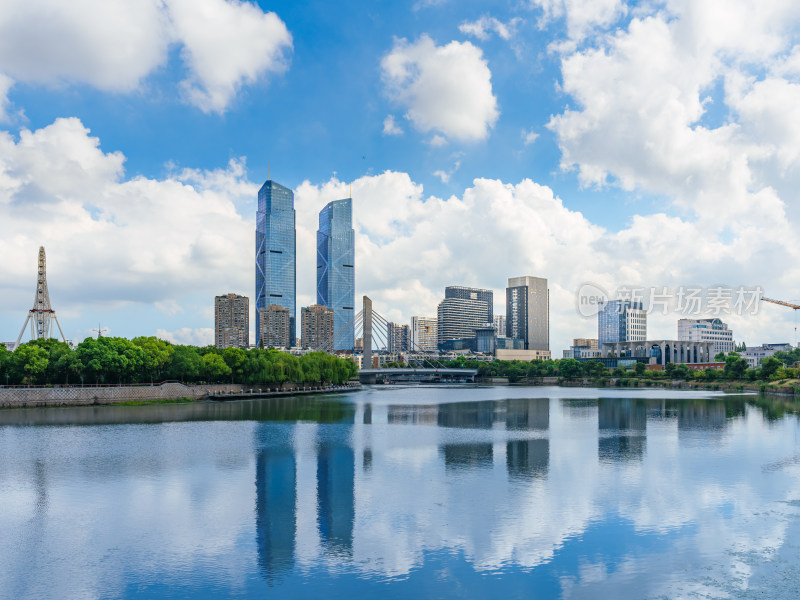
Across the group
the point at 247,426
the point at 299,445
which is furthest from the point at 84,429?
the point at 299,445

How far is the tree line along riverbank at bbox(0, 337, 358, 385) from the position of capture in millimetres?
63719

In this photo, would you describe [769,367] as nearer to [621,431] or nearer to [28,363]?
[621,431]

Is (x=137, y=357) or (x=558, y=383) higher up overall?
(x=137, y=357)

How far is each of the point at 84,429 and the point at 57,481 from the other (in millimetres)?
18337

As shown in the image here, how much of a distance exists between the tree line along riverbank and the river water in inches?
883

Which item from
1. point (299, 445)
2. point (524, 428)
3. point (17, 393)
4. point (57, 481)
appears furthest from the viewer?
point (17, 393)

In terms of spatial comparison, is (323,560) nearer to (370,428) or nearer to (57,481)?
(57,481)

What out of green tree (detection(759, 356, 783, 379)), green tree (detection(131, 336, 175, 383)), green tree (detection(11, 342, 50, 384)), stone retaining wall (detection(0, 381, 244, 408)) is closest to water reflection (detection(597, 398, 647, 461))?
green tree (detection(759, 356, 783, 379))

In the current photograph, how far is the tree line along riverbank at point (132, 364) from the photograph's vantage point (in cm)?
6372

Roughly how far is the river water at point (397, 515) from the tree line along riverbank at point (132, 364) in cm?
2243

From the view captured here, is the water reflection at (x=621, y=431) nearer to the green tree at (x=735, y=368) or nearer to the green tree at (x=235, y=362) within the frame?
the green tree at (x=735, y=368)

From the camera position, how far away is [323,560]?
17.9 metres

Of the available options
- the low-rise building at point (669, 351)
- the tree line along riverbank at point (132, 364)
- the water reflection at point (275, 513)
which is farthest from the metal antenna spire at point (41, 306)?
the low-rise building at point (669, 351)

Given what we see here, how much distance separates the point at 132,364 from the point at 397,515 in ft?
172
